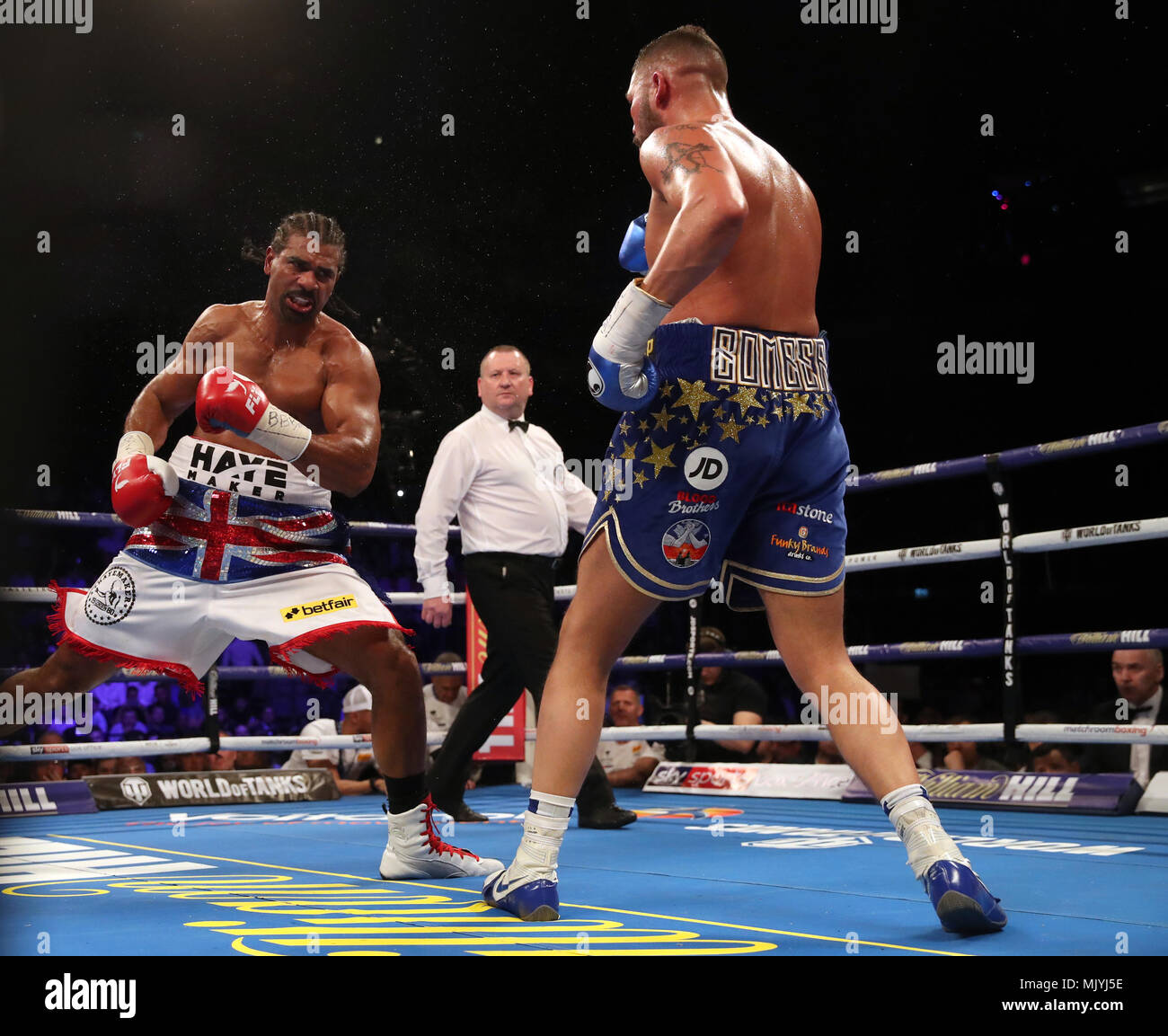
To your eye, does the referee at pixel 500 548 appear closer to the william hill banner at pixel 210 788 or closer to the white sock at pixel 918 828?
the william hill banner at pixel 210 788

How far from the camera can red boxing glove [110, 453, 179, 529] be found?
1.94m

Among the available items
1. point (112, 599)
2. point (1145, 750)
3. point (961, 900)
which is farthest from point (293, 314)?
point (1145, 750)

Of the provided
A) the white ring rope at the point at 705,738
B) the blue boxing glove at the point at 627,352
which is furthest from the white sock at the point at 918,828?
the white ring rope at the point at 705,738

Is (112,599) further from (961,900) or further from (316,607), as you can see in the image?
(961,900)

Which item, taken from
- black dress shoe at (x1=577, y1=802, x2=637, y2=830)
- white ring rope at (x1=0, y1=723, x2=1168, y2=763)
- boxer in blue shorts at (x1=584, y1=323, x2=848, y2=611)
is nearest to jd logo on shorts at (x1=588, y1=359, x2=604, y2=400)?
boxer in blue shorts at (x1=584, y1=323, x2=848, y2=611)

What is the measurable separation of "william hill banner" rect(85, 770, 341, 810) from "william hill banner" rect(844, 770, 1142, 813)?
78.7 inches

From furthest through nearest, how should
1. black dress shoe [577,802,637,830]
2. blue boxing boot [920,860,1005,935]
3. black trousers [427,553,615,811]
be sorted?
black trousers [427,553,615,811] → black dress shoe [577,802,637,830] → blue boxing boot [920,860,1005,935]

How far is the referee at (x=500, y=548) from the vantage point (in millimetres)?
3139

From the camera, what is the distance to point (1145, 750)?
3.14 metres

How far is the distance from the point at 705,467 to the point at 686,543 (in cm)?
11

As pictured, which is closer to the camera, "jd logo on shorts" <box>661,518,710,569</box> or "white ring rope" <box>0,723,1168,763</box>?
"jd logo on shorts" <box>661,518,710,569</box>

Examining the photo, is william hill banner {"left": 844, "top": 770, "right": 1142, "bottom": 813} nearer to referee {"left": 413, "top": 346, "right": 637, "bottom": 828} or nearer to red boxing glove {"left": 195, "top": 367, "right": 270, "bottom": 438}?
referee {"left": 413, "top": 346, "right": 637, "bottom": 828}

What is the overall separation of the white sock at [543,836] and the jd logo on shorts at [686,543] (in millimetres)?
387

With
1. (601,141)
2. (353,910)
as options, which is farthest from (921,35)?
(353,910)
